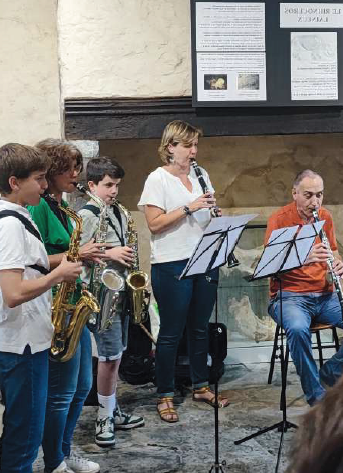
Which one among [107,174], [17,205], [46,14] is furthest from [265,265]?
[46,14]

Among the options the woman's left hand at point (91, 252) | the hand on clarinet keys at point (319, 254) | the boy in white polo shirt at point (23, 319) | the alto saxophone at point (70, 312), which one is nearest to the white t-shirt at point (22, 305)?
the boy in white polo shirt at point (23, 319)

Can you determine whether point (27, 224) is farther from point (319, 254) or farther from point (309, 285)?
point (309, 285)

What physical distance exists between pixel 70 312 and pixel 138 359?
1613 mm

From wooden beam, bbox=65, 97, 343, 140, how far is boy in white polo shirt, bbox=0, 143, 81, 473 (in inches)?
74.7

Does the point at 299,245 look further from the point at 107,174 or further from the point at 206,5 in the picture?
the point at 206,5

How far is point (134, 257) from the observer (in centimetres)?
353

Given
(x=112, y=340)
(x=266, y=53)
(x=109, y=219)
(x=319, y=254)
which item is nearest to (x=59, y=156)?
(x=109, y=219)

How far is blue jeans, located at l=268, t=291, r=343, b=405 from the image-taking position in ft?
Answer: 11.7

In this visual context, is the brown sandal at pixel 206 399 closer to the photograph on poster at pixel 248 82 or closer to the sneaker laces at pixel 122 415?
the sneaker laces at pixel 122 415

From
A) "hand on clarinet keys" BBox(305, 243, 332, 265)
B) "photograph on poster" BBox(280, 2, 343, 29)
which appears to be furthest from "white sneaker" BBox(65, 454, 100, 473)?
"photograph on poster" BBox(280, 2, 343, 29)

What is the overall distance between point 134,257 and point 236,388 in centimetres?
139

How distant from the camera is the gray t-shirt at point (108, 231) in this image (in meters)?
3.37

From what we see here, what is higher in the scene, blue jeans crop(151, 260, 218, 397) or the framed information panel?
the framed information panel

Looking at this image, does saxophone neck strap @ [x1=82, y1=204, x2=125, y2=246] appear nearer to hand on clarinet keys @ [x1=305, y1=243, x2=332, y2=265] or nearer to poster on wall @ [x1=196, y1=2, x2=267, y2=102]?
hand on clarinet keys @ [x1=305, y1=243, x2=332, y2=265]
